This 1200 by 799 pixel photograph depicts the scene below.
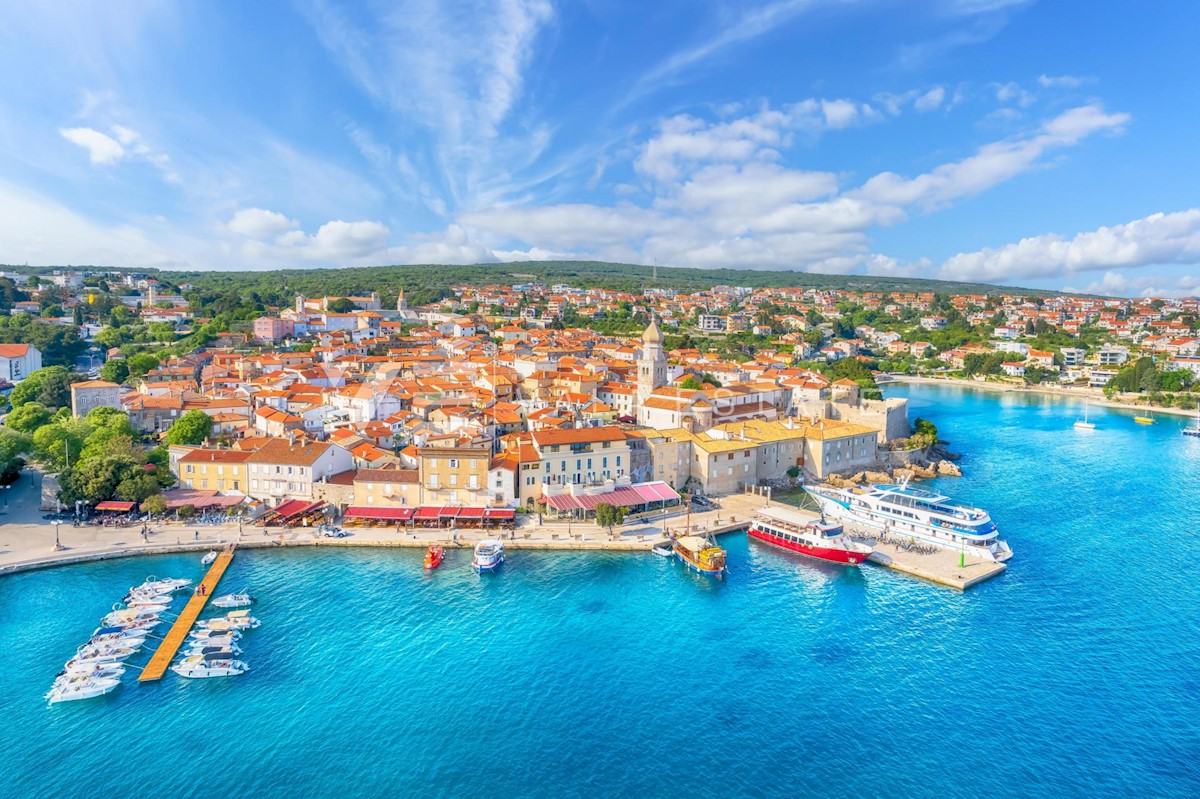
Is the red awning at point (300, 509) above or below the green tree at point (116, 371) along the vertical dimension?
below

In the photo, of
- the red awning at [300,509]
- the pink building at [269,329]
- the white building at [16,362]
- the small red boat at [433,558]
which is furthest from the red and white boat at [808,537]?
the pink building at [269,329]

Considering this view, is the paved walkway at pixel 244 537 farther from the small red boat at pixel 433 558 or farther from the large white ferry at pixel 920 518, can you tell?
the large white ferry at pixel 920 518

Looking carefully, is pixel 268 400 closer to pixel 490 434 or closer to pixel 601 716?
pixel 490 434

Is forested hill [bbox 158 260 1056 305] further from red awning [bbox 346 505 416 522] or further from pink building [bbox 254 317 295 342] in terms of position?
red awning [bbox 346 505 416 522]

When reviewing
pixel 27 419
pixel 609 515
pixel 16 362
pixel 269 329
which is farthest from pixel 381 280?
pixel 609 515

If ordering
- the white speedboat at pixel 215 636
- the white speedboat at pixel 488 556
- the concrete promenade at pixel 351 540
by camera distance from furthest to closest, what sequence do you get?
the concrete promenade at pixel 351 540
the white speedboat at pixel 488 556
the white speedboat at pixel 215 636

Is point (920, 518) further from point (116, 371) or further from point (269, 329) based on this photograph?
point (269, 329)
